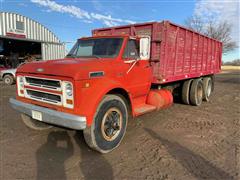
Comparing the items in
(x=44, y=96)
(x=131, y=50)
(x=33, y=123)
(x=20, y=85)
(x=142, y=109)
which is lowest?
(x=33, y=123)

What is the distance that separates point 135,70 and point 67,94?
195 cm

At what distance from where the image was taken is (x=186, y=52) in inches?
292

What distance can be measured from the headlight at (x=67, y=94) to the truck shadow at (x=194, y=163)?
218 centimetres

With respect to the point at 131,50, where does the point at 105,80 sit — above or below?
below

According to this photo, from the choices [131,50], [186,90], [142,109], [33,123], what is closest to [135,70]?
[131,50]

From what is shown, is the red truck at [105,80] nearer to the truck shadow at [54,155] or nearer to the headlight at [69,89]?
the headlight at [69,89]

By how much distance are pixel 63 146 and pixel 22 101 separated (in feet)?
4.29

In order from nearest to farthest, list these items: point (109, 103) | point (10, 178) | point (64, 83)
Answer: point (10, 178), point (64, 83), point (109, 103)

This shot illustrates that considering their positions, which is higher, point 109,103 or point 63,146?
point 109,103

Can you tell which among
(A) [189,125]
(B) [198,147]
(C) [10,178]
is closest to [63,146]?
(C) [10,178]

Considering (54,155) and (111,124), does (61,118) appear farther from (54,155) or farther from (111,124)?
(111,124)

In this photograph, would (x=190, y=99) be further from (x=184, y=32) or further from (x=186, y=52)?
(x=184, y=32)

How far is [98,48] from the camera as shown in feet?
17.2

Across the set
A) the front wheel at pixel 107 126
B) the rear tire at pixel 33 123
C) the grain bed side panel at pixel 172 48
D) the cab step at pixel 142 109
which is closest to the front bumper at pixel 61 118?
the front wheel at pixel 107 126
